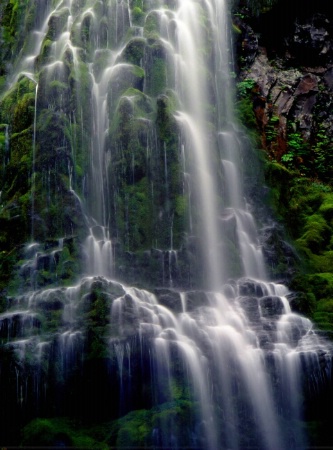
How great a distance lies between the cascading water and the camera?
28.6ft

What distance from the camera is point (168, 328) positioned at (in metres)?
9.52

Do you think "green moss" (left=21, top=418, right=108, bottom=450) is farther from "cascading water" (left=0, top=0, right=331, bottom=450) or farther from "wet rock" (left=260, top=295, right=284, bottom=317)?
"wet rock" (left=260, top=295, right=284, bottom=317)

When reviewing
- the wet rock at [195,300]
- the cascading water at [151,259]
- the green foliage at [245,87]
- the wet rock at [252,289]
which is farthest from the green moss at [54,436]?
the green foliage at [245,87]

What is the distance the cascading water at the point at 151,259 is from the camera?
28.6ft

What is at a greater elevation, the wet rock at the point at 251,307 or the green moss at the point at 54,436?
the wet rock at the point at 251,307

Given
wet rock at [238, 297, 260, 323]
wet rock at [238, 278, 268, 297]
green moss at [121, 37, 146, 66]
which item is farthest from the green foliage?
wet rock at [238, 297, 260, 323]

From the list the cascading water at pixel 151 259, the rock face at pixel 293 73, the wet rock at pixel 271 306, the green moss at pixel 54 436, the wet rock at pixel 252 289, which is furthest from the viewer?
the rock face at pixel 293 73

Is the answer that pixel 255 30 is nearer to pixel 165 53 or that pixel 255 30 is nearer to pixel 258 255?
pixel 165 53

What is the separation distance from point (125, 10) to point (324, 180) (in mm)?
9588

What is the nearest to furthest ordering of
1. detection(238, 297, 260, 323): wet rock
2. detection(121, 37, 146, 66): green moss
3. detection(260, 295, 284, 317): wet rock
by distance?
detection(238, 297, 260, 323): wet rock → detection(260, 295, 284, 317): wet rock → detection(121, 37, 146, 66): green moss

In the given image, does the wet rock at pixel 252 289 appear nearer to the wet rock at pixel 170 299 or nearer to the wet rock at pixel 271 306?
the wet rock at pixel 271 306

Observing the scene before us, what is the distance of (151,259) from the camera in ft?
39.7

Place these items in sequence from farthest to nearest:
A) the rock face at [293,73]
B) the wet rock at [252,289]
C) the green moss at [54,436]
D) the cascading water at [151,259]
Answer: the rock face at [293,73] → the wet rock at [252,289] → the cascading water at [151,259] → the green moss at [54,436]

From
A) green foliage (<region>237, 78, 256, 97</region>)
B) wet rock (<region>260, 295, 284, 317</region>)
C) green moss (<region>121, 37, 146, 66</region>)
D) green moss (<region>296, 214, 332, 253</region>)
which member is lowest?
wet rock (<region>260, 295, 284, 317</region>)
